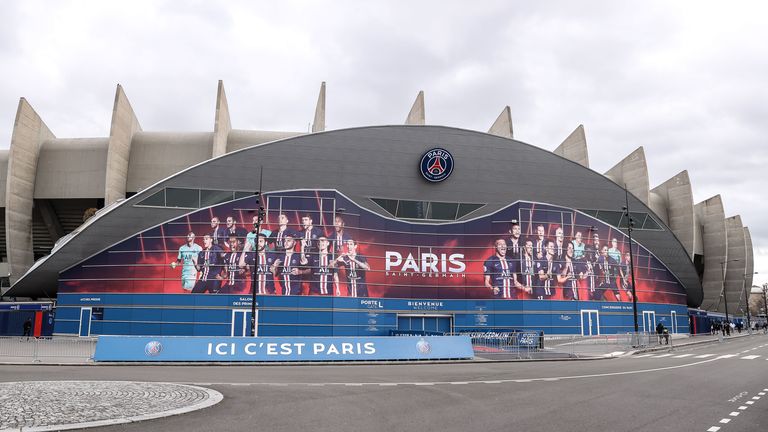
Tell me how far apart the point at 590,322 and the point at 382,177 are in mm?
21408

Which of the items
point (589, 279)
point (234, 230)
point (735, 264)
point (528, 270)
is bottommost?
point (589, 279)

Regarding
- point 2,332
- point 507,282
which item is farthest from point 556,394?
point 2,332

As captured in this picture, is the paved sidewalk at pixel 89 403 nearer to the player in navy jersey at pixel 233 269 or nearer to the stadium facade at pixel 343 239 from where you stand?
the stadium facade at pixel 343 239

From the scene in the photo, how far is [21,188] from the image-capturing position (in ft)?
172

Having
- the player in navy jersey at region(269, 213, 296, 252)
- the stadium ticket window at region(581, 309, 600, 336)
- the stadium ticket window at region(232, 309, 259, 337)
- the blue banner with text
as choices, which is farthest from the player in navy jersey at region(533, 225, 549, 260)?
the stadium ticket window at region(232, 309, 259, 337)

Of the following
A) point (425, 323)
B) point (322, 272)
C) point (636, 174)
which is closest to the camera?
point (322, 272)

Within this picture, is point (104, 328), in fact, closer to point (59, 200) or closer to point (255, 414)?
point (59, 200)

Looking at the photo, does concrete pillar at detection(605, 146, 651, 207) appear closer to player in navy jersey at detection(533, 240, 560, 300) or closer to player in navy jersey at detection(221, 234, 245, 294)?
player in navy jersey at detection(533, 240, 560, 300)

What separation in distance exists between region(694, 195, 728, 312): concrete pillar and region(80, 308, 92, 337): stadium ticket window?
8045 cm

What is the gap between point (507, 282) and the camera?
45094 millimetres

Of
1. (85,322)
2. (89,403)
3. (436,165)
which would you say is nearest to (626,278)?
(436,165)

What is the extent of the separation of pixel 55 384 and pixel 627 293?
45.5 m

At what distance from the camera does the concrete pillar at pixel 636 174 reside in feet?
217

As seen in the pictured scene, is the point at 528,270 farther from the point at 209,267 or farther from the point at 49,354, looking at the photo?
the point at 49,354
